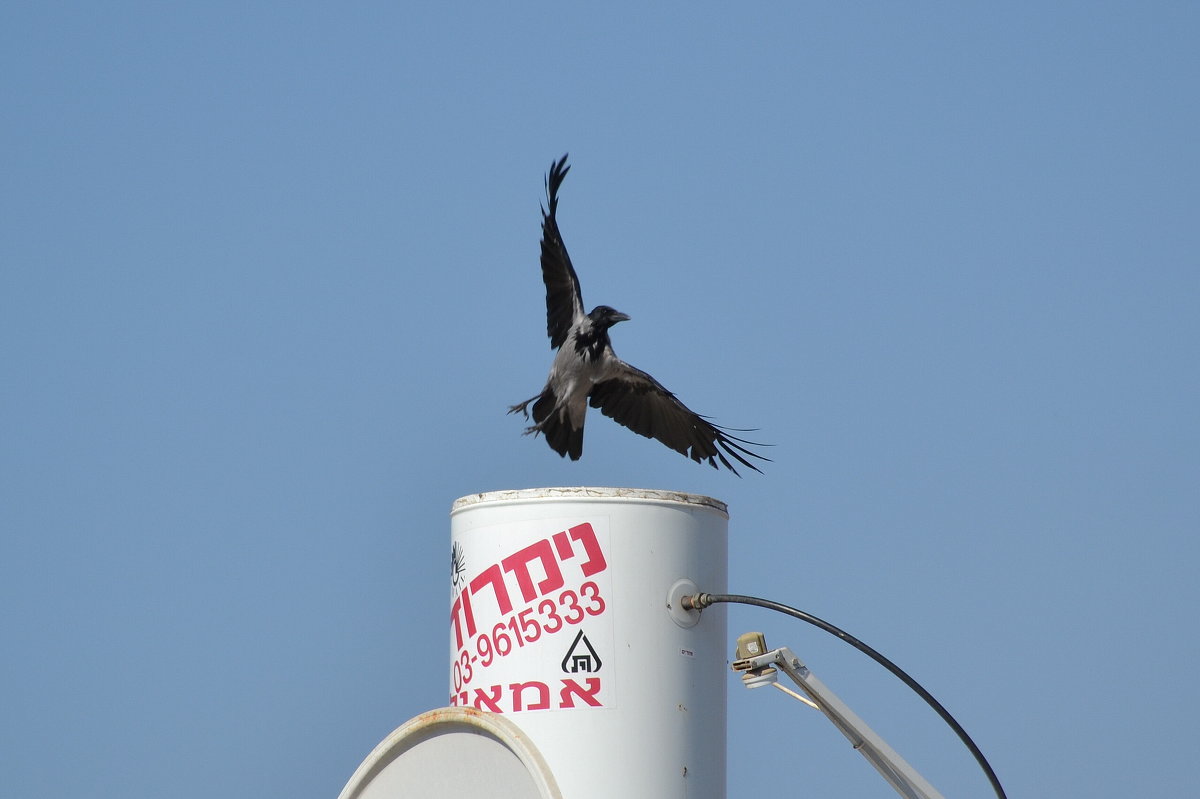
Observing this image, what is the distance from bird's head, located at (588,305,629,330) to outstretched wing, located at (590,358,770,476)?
1.24 ft

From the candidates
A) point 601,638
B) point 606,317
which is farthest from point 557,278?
point 601,638

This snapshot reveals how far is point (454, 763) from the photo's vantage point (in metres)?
8.20

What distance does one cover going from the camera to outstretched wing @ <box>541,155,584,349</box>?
1386 cm

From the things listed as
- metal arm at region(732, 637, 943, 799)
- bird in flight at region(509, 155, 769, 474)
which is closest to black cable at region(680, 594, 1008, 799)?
metal arm at region(732, 637, 943, 799)

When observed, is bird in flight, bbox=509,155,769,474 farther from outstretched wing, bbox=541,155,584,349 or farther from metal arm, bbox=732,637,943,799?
metal arm, bbox=732,637,943,799

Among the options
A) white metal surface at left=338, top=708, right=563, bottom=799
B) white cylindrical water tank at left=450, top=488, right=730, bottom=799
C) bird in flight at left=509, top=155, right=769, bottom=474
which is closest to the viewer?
white metal surface at left=338, top=708, right=563, bottom=799

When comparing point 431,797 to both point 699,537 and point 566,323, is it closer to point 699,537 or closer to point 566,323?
point 699,537

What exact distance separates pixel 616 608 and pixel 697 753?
94cm

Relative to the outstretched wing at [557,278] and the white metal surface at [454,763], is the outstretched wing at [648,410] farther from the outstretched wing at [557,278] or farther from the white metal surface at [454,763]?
the white metal surface at [454,763]

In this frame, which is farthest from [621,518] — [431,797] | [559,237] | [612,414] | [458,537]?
[559,237]

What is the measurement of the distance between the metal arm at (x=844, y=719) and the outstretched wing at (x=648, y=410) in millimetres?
4585

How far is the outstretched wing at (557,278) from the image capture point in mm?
13859

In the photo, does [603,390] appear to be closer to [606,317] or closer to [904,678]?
[606,317]

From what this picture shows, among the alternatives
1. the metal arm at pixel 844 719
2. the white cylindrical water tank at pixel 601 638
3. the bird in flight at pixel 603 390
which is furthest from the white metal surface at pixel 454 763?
the bird in flight at pixel 603 390
